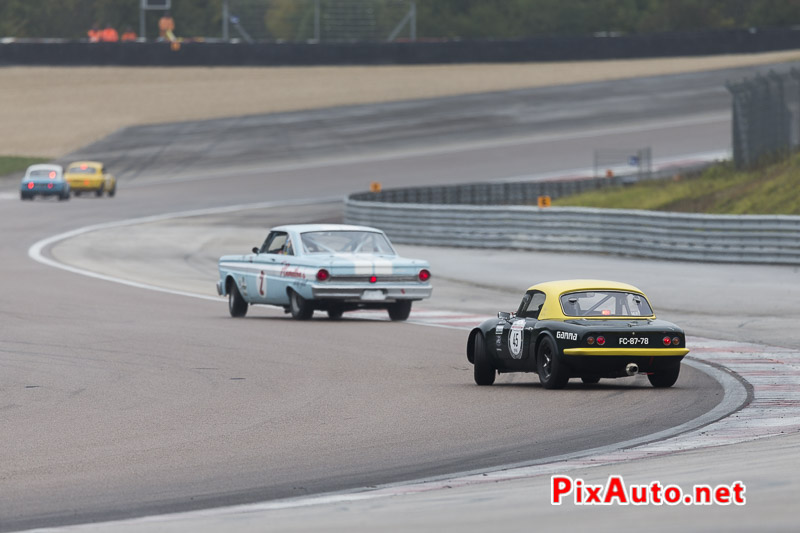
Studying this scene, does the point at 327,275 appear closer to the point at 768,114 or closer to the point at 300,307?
the point at 300,307

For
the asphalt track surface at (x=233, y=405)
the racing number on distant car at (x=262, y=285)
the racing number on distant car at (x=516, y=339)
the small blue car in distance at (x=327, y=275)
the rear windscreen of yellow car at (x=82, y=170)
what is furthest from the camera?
the rear windscreen of yellow car at (x=82, y=170)

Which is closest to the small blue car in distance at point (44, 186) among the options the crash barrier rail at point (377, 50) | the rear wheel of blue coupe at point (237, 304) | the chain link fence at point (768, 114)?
the crash barrier rail at point (377, 50)

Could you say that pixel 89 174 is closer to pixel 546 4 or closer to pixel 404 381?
pixel 404 381

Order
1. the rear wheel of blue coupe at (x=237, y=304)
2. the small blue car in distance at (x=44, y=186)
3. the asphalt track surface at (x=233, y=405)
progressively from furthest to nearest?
the small blue car in distance at (x=44, y=186) → the rear wheel of blue coupe at (x=237, y=304) → the asphalt track surface at (x=233, y=405)

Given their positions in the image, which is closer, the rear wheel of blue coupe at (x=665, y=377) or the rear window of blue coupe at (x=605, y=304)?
the rear wheel of blue coupe at (x=665, y=377)

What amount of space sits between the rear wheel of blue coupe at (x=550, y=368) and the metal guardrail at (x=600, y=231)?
12784 millimetres

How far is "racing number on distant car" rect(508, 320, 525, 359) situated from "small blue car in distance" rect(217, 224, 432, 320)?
20.2 feet

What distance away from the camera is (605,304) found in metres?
12.6

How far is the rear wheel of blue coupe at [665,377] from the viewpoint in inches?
482

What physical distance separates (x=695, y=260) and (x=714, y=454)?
17.6 metres

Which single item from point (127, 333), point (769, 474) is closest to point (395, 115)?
point (127, 333)

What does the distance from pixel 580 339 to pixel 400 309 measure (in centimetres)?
757

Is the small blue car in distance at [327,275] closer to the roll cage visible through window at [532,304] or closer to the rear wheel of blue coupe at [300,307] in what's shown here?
the rear wheel of blue coupe at [300,307]

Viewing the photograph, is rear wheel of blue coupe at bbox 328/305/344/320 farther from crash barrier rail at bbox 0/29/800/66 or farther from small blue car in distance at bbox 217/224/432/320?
crash barrier rail at bbox 0/29/800/66
